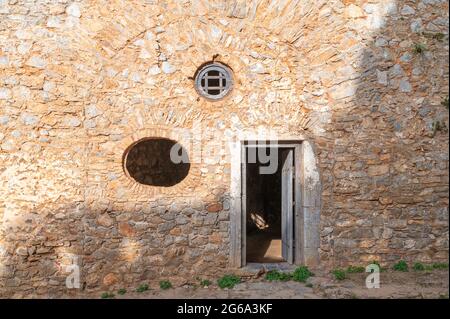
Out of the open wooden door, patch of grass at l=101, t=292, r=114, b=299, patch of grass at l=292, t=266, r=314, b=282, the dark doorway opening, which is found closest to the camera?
patch of grass at l=101, t=292, r=114, b=299

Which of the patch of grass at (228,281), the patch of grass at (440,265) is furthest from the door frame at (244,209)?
the patch of grass at (440,265)

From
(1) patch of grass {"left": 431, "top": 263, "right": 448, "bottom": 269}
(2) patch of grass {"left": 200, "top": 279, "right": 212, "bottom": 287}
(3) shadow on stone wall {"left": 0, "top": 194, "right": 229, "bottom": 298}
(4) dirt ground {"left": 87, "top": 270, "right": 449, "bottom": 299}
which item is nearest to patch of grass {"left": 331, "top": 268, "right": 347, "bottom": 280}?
(4) dirt ground {"left": 87, "top": 270, "right": 449, "bottom": 299}

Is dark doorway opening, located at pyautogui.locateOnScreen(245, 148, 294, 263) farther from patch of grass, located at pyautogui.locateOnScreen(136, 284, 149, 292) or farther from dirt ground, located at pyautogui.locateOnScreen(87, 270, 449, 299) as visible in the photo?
patch of grass, located at pyautogui.locateOnScreen(136, 284, 149, 292)

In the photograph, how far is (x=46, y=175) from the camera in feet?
17.7

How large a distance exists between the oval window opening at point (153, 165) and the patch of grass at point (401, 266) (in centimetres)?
417

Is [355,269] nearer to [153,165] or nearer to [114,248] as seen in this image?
[114,248]

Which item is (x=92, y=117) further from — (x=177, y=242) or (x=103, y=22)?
(x=177, y=242)

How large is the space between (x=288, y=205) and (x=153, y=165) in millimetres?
3515

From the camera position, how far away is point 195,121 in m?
5.56

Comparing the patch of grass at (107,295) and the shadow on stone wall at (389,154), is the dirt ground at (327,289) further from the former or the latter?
the shadow on stone wall at (389,154)

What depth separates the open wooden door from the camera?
5891mm

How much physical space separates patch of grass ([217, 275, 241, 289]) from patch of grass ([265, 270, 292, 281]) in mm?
448

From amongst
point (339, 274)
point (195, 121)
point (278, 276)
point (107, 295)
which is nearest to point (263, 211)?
point (278, 276)

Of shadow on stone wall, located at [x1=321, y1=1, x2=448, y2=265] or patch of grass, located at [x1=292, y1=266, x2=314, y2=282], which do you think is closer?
patch of grass, located at [x1=292, y1=266, x2=314, y2=282]
